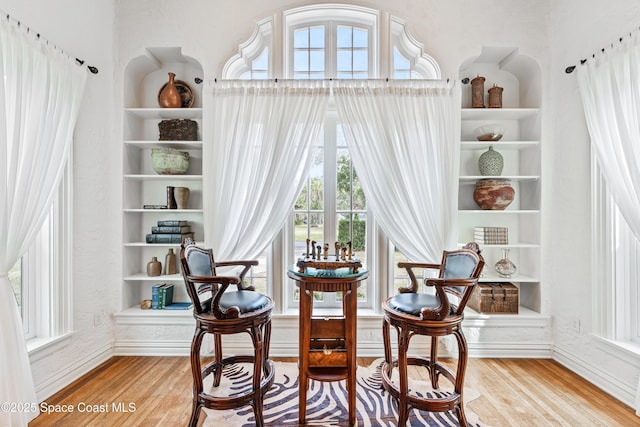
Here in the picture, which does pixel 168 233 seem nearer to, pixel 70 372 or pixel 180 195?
Result: pixel 180 195

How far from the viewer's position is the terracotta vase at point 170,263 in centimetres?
306

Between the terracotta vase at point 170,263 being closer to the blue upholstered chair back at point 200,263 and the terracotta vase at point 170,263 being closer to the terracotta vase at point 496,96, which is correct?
the blue upholstered chair back at point 200,263

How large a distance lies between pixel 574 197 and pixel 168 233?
3690 millimetres

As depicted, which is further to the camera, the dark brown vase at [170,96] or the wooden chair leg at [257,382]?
the dark brown vase at [170,96]

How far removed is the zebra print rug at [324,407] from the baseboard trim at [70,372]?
1174 millimetres

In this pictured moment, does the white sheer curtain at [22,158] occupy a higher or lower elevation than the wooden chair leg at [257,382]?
higher

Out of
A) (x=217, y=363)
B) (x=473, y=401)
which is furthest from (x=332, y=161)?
(x=473, y=401)

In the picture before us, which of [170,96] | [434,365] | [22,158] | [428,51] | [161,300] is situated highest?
[428,51]

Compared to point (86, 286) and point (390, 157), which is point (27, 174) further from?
point (390, 157)

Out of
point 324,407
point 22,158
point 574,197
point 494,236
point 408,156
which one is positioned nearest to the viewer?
point 22,158

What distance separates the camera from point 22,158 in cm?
199

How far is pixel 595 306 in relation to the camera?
8.25 ft

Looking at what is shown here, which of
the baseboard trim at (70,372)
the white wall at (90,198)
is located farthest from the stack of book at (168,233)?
the baseboard trim at (70,372)

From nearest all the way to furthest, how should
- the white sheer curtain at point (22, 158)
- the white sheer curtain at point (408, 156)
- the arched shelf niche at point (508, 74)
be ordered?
the white sheer curtain at point (22, 158)
the white sheer curtain at point (408, 156)
the arched shelf niche at point (508, 74)
